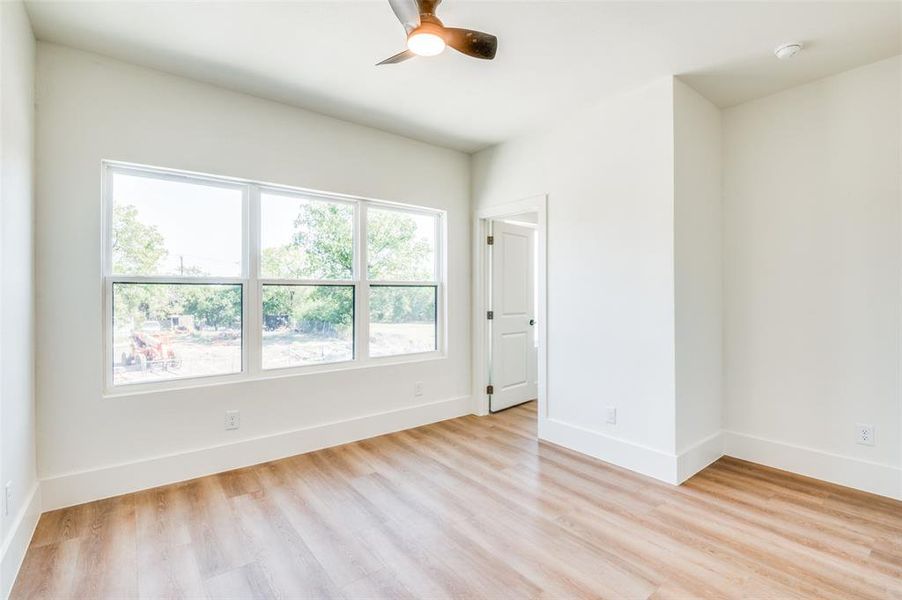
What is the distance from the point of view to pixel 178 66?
272cm

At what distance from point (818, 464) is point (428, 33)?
359 cm

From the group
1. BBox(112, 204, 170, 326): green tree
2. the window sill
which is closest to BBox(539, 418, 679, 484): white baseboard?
the window sill

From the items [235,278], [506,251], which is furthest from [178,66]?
[506,251]

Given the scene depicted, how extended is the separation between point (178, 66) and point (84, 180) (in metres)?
0.92

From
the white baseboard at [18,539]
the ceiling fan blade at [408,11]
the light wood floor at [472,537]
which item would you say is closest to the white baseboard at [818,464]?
the light wood floor at [472,537]

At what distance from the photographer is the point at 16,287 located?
2.04 m

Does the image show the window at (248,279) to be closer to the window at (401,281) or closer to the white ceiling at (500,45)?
the window at (401,281)

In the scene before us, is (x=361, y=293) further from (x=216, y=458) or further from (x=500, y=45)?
(x=500, y=45)

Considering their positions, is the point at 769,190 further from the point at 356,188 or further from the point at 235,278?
the point at 235,278

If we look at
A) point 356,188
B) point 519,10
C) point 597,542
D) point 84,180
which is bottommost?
point 597,542

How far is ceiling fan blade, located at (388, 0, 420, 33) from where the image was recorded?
183 cm

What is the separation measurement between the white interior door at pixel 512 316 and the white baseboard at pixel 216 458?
→ 0.84m

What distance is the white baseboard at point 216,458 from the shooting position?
2.50m

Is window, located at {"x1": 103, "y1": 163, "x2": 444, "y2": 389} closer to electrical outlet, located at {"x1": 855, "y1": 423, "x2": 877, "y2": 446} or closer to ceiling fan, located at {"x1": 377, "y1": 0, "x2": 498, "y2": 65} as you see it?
ceiling fan, located at {"x1": 377, "y1": 0, "x2": 498, "y2": 65}
